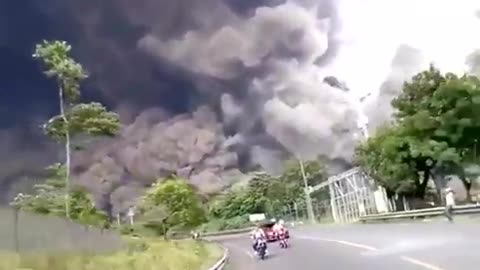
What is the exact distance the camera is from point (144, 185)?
5459 centimetres

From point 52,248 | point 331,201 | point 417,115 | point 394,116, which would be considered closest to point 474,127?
point 417,115

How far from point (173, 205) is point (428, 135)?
890 inches

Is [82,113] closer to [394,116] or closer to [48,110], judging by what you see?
[48,110]

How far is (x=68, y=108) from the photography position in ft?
108

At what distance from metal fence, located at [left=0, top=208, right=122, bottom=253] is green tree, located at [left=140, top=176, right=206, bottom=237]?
25.9 meters

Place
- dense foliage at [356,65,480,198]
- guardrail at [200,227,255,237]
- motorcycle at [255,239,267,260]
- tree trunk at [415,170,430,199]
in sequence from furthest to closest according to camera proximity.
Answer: guardrail at [200,227,255,237], tree trunk at [415,170,430,199], dense foliage at [356,65,480,198], motorcycle at [255,239,267,260]

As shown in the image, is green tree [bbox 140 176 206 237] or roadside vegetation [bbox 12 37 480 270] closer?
roadside vegetation [bbox 12 37 480 270]

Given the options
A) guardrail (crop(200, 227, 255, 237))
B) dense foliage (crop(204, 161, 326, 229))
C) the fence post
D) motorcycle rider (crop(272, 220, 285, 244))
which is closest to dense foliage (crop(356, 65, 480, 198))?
motorcycle rider (crop(272, 220, 285, 244))

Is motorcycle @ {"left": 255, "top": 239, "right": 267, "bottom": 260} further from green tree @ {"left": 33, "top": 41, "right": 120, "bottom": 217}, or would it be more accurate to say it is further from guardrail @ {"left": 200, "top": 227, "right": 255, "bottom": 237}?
guardrail @ {"left": 200, "top": 227, "right": 255, "bottom": 237}

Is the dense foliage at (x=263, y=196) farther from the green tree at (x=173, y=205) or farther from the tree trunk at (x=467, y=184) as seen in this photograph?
the tree trunk at (x=467, y=184)

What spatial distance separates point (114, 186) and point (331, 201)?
17.0 meters

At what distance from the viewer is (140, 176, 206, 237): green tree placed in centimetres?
4706

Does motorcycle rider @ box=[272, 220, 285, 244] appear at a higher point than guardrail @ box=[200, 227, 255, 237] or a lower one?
lower

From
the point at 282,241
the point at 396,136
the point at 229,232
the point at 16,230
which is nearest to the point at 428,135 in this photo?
the point at 396,136
